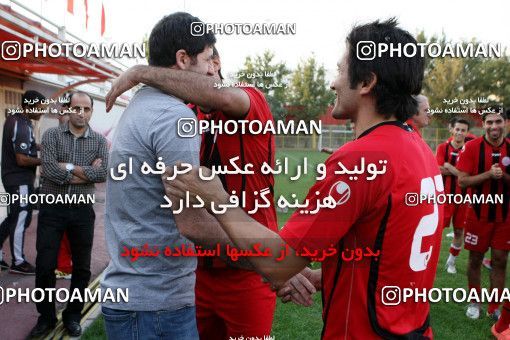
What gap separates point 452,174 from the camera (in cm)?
605

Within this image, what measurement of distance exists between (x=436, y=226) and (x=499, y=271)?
3223mm

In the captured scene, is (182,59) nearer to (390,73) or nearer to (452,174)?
(390,73)

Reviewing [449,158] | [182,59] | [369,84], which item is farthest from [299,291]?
Answer: [449,158]

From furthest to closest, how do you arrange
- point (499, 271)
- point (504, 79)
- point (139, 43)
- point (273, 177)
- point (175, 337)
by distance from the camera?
point (504, 79) → point (499, 271) → point (139, 43) → point (273, 177) → point (175, 337)

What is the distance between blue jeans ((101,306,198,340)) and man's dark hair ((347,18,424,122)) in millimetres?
955

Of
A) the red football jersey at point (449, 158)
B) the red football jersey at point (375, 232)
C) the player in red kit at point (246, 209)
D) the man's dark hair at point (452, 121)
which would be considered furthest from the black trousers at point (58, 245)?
the man's dark hair at point (452, 121)

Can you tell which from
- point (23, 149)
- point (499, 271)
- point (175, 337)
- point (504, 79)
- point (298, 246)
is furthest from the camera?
point (504, 79)

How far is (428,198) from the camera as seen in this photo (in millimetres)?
1416

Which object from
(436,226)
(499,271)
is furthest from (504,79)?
(436,226)

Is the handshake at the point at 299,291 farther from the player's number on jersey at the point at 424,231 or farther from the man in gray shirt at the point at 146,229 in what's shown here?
the player's number on jersey at the point at 424,231

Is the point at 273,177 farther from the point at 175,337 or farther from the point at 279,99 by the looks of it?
the point at 175,337

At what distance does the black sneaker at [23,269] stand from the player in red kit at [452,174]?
4.81 metres

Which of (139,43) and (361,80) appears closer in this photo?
(361,80)

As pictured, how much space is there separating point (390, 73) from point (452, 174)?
16.5 ft
